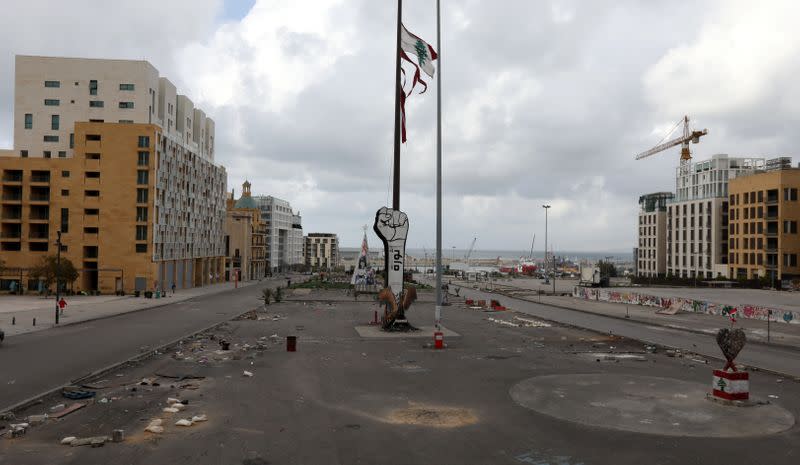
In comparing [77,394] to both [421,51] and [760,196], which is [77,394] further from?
[760,196]

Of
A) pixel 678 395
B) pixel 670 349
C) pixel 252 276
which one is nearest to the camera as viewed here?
pixel 678 395

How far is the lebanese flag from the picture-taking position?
3088 centimetres

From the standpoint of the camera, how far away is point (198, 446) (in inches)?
484

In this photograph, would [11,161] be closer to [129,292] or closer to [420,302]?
[129,292]

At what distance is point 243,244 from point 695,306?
3646 inches

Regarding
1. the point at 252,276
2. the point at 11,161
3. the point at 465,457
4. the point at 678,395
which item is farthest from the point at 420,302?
the point at 252,276

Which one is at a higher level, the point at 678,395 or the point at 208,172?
the point at 208,172

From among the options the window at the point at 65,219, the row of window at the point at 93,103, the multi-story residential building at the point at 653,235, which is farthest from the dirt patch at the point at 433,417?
the multi-story residential building at the point at 653,235

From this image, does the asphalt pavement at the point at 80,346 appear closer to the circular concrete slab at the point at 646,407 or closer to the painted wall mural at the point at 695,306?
the circular concrete slab at the point at 646,407

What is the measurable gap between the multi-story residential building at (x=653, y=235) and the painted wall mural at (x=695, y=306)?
81.3 metres

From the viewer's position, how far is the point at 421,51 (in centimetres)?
3105

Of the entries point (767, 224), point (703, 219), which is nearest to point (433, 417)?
point (767, 224)

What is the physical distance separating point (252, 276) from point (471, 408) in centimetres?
11557

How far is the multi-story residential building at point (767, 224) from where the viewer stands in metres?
90.9
